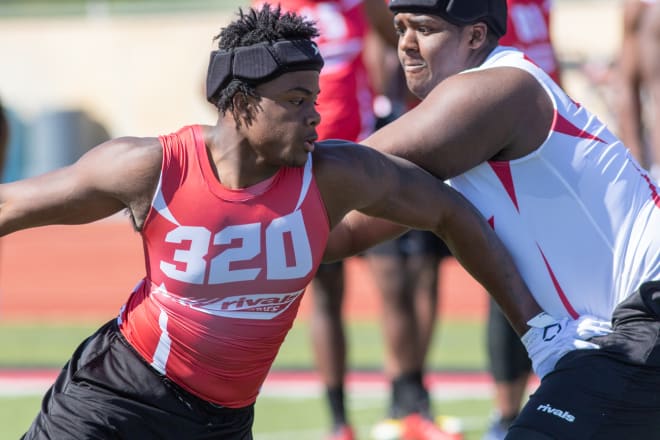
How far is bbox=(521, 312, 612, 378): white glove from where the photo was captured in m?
3.55

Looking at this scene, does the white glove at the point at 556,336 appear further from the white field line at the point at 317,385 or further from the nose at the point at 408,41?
the white field line at the point at 317,385

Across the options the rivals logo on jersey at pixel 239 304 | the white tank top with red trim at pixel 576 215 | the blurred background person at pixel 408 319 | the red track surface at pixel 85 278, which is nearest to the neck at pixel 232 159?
the rivals logo on jersey at pixel 239 304

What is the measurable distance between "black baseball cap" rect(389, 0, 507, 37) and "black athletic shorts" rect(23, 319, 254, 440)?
51.4 inches

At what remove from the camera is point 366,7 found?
6.35 metres

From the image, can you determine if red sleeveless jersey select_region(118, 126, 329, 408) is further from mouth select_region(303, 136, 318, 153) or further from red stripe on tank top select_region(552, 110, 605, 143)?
red stripe on tank top select_region(552, 110, 605, 143)

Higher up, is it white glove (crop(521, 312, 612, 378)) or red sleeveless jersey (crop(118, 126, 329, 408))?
red sleeveless jersey (crop(118, 126, 329, 408))

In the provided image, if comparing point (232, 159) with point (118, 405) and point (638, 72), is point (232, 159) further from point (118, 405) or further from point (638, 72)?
point (638, 72)

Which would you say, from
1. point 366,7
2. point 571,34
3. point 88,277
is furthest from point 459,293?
point 571,34

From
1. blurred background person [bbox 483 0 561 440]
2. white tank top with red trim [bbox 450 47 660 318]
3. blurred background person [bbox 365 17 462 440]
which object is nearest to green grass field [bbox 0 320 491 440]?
blurred background person [bbox 365 17 462 440]

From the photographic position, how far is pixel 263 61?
3.28 m

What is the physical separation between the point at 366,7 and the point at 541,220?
2.99m

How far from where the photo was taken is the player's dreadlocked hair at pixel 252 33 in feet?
10.9

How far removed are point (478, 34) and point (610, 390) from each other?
45.3 inches

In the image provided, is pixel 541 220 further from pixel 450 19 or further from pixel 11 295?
pixel 11 295
